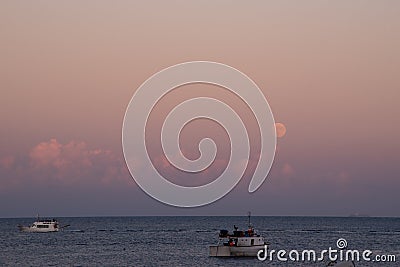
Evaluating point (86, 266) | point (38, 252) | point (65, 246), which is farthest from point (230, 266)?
point (65, 246)

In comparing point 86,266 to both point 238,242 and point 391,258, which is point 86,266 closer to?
point 238,242

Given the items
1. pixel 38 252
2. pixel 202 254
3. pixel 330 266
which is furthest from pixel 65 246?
pixel 330 266

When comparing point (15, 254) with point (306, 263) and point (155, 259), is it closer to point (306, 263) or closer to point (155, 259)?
point (155, 259)

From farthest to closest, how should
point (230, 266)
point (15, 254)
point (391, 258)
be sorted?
point (15, 254) < point (391, 258) < point (230, 266)

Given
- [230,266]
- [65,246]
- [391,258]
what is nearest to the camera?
[230,266]

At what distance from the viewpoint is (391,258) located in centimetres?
13075

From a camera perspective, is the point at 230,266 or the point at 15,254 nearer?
the point at 230,266

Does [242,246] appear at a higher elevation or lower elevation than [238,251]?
higher

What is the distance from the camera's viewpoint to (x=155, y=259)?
128875 mm

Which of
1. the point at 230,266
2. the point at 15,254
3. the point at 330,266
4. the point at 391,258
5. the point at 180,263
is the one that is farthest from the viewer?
the point at 15,254

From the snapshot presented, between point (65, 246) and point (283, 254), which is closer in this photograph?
point (283, 254)

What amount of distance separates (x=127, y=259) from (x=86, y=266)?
1472cm

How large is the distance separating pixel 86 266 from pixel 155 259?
1734 cm

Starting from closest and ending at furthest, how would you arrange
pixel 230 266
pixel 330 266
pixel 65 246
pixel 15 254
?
1. pixel 330 266
2. pixel 230 266
3. pixel 15 254
4. pixel 65 246
